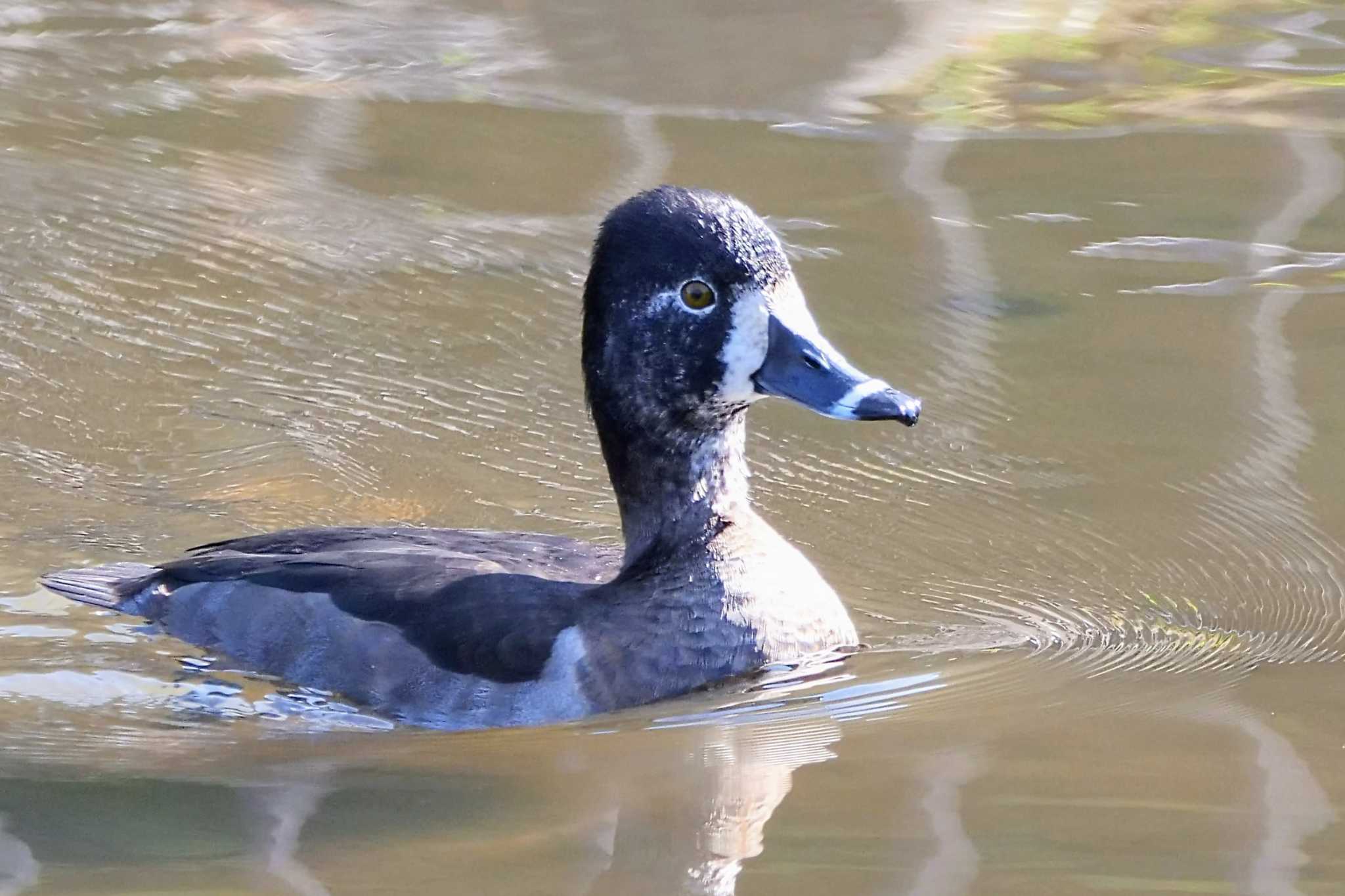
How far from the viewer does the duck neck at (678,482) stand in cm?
597

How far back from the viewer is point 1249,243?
8.66 m

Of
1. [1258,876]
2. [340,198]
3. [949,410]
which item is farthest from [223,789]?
[340,198]

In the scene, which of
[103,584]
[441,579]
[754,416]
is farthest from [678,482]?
[103,584]

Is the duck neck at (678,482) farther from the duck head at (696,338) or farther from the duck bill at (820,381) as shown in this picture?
the duck bill at (820,381)

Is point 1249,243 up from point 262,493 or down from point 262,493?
up

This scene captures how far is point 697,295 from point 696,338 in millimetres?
118

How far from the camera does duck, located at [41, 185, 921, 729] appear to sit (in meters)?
5.66

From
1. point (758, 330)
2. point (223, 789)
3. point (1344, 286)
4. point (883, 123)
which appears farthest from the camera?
point (883, 123)

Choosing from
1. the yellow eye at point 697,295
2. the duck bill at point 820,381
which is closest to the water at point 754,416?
the duck bill at point 820,381

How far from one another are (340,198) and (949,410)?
323 cm

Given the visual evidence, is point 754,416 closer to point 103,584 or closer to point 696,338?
point 696,338

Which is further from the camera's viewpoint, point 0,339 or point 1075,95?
point 1075,95

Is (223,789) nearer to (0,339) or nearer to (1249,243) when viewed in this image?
(0,339)

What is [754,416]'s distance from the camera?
7656 millimetres
